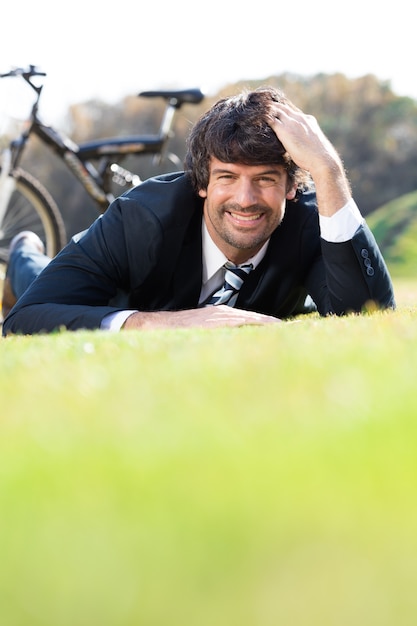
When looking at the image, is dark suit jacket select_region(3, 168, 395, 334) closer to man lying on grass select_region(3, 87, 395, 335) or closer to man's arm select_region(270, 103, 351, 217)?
man lying on grass select_region(3, 87, 395, 335)

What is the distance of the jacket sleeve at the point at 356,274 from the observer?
3711 mm

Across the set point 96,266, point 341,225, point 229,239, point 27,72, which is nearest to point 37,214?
point 27,72

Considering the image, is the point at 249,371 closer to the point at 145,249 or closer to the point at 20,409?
the point at 20,409

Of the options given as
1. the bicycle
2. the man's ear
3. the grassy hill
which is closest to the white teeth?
the man's ear

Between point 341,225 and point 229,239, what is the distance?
0.55m

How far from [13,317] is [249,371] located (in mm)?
2467

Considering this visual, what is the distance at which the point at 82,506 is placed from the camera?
34.5 inches

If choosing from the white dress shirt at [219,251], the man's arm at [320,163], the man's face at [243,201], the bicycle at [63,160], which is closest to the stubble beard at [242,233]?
the man's face at [243,201]

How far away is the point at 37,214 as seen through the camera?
7172mm

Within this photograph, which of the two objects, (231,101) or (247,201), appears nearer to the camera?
(247,201)

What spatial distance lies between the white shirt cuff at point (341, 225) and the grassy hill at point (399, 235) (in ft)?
34.2

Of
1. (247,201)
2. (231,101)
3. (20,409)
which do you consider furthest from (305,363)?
(231,101)

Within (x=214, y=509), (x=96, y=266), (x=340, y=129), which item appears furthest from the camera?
(x=340, y=129)

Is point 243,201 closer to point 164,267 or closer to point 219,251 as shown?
point 219,251
